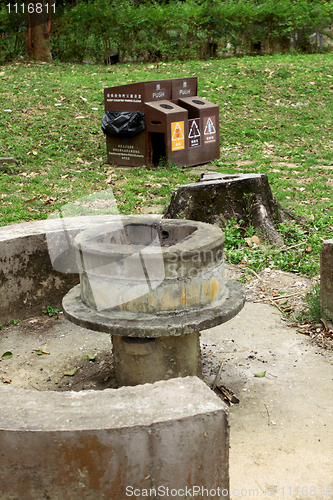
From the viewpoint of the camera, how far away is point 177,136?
9.38 metres

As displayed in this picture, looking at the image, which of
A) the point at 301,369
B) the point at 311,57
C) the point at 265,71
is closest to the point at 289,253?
the point at 301,369

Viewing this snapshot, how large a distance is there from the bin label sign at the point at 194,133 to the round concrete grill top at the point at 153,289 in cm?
658

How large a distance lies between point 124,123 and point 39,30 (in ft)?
23.8

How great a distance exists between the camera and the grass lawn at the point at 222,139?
7.24 metres

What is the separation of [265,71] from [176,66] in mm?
2614

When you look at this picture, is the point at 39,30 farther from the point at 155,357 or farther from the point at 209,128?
the point at 155,357

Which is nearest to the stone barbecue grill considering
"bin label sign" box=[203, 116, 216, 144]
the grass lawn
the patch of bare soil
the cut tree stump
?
the patch of bare soil

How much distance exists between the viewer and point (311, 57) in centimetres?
1709

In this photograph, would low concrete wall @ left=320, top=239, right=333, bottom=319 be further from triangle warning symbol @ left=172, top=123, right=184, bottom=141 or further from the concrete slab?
triangle warning symbol @ left=172, top=123, right=184, bottom=141

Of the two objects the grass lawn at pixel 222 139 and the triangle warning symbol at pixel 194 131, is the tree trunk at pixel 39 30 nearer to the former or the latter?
the grass lawn at pixel 222 139

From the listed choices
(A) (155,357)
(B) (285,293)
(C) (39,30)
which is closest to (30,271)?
(A) (155,357)

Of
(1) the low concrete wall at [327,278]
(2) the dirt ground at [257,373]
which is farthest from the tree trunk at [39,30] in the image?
(1) the low concrete wall at [327,278]

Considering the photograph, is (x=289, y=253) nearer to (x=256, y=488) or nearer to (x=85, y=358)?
Answer: (x=85, y=358)

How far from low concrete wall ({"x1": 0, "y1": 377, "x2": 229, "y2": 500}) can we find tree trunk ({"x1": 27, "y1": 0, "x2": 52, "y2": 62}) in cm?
1455
